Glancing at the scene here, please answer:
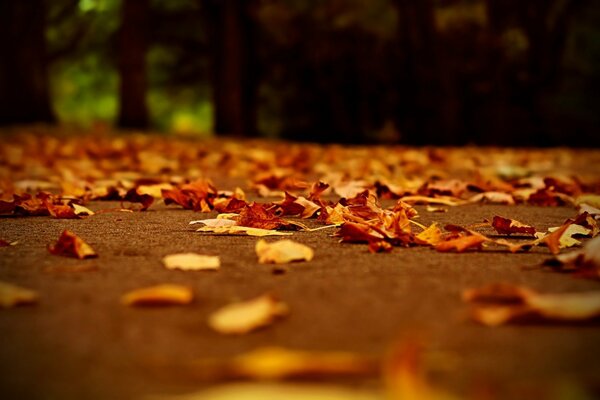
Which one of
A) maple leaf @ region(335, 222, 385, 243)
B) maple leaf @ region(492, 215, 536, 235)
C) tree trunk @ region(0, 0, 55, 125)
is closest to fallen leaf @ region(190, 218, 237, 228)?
maple leaf @ region(335, 222, 385, 243)

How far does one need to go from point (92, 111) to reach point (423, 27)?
13461mm

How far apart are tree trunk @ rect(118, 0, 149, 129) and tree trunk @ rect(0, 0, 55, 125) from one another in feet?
4.36

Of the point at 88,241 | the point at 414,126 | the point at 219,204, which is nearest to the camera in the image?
the point at 88,241

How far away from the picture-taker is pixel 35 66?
13531mm

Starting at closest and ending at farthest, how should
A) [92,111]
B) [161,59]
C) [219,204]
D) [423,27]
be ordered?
[219,204], [423,27], [161,59], [92,111]

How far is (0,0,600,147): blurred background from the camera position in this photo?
1352 cm

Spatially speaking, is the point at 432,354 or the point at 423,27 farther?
the point at 423,27

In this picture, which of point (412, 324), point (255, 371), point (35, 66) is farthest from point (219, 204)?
point (35, 66)

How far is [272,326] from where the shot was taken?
4.32 ft

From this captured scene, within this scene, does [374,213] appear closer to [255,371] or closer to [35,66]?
[255,371]

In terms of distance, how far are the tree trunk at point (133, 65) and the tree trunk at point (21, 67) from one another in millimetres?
1329

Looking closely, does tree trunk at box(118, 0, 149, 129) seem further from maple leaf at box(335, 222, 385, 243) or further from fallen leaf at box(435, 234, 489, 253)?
fallen leaf at box(435, 234, 489, 253)

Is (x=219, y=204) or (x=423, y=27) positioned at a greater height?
(x=423, y=27)

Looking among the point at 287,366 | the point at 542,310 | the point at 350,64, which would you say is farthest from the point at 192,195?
the point at 350,64
